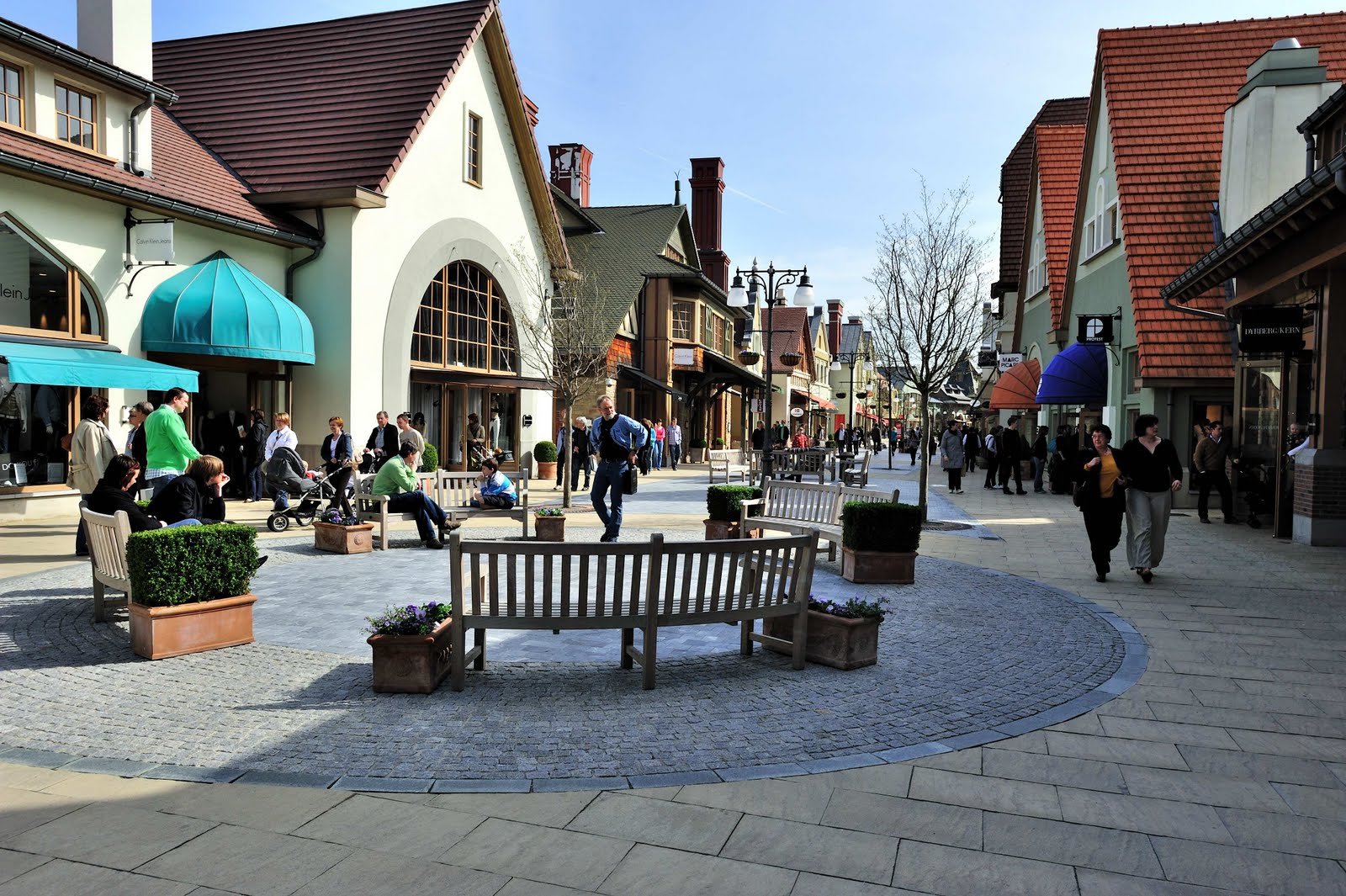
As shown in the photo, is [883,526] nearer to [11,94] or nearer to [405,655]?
[405,655]

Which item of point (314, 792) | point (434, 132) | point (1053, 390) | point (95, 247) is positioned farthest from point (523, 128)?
point (314, 792)

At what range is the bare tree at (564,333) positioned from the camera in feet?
67.2

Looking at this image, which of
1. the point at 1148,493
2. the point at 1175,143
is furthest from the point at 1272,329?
the point at 1175,143

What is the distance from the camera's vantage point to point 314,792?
4.27 meters

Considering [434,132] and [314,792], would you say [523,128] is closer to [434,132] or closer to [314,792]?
[434,132]

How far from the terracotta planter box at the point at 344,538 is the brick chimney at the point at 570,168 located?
30.3 metres

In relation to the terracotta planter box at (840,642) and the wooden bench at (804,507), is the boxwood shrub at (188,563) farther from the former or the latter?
the wooden bench at (804,507)

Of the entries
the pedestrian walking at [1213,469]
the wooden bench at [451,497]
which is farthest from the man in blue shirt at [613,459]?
the pedestrian walking at [1213,469]

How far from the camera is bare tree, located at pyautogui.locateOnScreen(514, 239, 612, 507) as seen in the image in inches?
806

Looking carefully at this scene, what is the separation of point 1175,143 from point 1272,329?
8.85 meters

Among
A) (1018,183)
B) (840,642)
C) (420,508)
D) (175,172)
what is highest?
(1018,183)

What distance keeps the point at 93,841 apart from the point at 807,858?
109 inches

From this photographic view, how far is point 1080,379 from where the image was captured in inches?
910

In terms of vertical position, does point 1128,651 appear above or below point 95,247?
below
